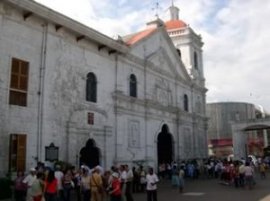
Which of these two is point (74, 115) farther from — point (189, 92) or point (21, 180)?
point (189, 92)

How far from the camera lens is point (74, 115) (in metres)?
21.2

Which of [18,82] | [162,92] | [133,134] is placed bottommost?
[133,134]

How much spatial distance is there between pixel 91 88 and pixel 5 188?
30.3 feet

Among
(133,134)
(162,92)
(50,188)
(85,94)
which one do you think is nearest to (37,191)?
(50,188)

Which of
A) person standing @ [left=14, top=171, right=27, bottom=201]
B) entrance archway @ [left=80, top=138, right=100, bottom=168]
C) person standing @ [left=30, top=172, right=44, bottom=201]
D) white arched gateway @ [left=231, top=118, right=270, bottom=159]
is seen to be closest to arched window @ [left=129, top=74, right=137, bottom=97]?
entrance archway @ [left=80, top=138, right=100, bottom=168]

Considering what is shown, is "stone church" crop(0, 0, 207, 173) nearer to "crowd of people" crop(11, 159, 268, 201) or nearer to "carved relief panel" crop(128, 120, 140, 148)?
"carved relief panel" crop(128, 120, 140, 148)

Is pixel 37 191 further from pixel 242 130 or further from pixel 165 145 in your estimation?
pixel 242 130

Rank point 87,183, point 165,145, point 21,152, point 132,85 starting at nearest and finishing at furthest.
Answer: point 87,183 → point 21,152 → point 132,85 → point 165,145

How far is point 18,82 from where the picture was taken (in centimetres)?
1803

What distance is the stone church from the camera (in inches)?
704

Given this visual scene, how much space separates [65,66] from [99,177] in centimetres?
979

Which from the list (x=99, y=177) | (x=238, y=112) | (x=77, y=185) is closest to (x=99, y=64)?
(x=77, y=185)

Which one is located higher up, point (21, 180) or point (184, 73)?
point (184, 73)

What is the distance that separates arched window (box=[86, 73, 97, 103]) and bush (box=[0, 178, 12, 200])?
8.13 metres
